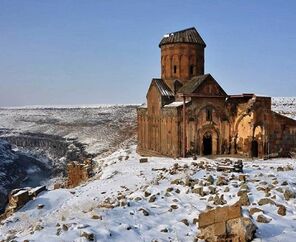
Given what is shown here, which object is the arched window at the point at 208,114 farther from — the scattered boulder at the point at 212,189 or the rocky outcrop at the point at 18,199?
the rocky outcrop at the point at 18,199

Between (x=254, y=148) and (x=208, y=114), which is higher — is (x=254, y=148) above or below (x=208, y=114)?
below

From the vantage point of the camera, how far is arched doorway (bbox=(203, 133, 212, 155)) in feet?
78.1

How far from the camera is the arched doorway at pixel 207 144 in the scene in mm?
23797

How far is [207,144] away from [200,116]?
6.71 feet

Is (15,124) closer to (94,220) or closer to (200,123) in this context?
(200,123)

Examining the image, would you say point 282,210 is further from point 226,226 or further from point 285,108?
point 285,108

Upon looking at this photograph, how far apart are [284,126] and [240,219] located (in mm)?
15976

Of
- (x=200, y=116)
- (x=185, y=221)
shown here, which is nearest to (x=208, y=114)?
(x=200, y=116)

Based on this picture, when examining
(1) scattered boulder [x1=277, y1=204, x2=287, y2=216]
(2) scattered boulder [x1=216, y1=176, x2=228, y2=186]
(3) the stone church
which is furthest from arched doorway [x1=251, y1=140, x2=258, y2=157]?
(1) scattered boulder [x1=277, y1=204, x2=287, y2=216]

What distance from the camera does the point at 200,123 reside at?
23391 millimetres

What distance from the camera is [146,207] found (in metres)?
11.4

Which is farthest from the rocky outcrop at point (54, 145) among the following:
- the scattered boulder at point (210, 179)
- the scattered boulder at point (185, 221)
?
the scattered boulder at point (185, 221)

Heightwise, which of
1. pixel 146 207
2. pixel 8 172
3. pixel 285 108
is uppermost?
pixel 285 108

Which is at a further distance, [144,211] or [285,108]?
[285,108]
